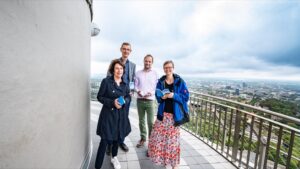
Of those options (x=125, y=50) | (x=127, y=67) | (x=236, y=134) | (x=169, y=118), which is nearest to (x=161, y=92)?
(x=169, y=118)

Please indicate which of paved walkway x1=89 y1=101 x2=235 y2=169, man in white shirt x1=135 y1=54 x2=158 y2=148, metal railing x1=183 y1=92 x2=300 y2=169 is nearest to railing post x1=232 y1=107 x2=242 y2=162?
metal railing x1=183 y1=92 x2=300 y2=169

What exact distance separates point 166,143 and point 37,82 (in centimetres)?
183

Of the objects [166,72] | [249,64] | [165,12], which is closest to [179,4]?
[165,12]

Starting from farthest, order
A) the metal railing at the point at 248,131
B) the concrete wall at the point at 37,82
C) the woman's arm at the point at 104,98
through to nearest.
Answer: the woman's arm at the point at 104,98, the metal railing at the point at 248,131, the concrete wall at the point at 37,82

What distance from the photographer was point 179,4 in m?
5.57

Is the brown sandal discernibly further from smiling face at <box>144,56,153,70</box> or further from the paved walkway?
smiling face at <box>144,56,153,70</box>

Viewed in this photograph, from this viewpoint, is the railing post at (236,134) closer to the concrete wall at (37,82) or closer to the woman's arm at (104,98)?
the woman's arm at (104,98)

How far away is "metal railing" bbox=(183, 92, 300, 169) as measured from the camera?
1.75 m

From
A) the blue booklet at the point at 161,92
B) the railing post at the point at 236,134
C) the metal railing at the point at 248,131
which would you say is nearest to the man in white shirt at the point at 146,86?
the blue booklet at the point at 161,92

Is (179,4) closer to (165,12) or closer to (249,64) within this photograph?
(165,12)

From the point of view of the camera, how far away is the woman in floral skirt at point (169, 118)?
2.09m

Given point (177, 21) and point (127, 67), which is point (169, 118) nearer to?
point (127, 67)

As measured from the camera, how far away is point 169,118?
2.15m

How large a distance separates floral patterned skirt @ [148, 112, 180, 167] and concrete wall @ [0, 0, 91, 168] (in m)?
1.19
